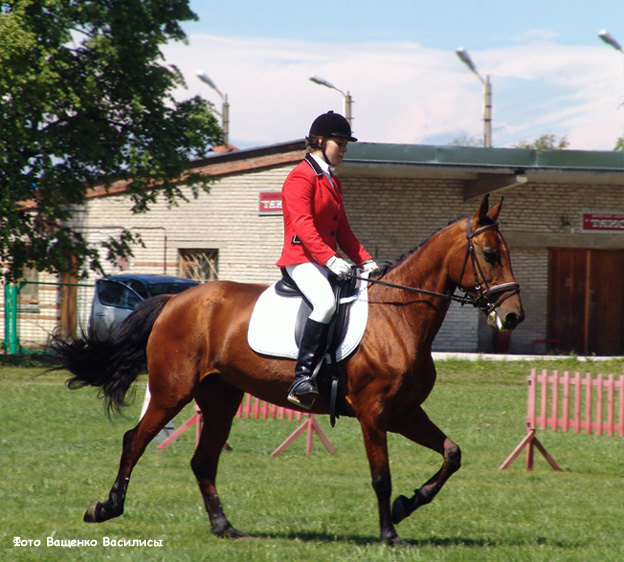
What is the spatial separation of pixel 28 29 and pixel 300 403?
662 inches

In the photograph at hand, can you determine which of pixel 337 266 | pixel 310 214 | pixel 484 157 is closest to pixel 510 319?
pixel 337 266

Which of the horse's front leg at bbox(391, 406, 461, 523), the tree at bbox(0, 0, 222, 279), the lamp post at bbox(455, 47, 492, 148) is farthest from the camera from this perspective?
the lamp post at bbox(455, 47, 492, 148)

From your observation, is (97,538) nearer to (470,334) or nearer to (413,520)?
(413,520)

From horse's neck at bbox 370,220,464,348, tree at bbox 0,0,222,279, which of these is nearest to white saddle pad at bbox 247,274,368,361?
horse's neck at bbox 370,220,464,348

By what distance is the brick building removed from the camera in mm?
25781

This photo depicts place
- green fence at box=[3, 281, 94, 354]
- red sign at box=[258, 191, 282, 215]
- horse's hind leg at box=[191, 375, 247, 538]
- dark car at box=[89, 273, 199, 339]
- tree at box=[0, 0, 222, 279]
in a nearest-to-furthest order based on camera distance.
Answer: horse's hind leg at box=[191, 375, 247, 538] < tree at box=[0, 0, 222, 279] < dark car at box=[89, 273, 199, 339] < green fence at box=[3, 281, 94, 354] < red sign at box=[258, 191, 282, 215]

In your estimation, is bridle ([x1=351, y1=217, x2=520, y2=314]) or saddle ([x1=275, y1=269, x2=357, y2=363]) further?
saddle ([x1=275, y1=269, x2=357, y2=363])

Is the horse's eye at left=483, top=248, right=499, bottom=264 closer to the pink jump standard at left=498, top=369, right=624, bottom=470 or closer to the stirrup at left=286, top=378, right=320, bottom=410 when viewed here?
the stirrup at left=286, top=378, right=320, bottom=410

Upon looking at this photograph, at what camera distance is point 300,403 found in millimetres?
6469

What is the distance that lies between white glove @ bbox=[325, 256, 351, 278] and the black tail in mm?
1741

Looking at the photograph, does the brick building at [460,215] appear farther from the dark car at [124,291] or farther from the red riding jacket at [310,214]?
the red riding jacket at [310,214]

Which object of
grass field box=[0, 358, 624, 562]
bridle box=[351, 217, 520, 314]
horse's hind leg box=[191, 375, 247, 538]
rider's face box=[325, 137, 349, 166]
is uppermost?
rider's face box=[325, 137, 349, 166]

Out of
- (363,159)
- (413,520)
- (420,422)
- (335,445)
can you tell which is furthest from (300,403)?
(363,159)

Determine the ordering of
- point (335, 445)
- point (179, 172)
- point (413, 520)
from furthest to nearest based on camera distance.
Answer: point (179, 172) → point (335, 445) → point (413, 520)
